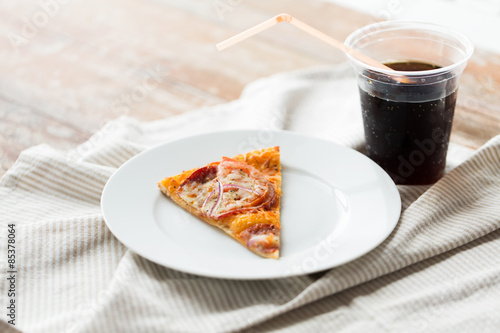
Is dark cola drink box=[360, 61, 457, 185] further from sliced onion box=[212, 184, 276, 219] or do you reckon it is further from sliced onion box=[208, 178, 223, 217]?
sliced onion box=[208, 178, 223, 217]

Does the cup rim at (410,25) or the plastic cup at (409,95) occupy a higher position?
the cup rim at (410,25)

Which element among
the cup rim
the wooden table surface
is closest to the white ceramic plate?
the cup rim

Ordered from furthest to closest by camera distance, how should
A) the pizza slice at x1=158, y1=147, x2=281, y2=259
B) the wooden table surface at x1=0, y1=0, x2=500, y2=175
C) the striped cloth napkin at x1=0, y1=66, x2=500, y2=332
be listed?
the wooden table surface at x1=0, y1=0, x2=500, y2=175
the pizza slice at x1=158, y1=147, x2=281, y2=259
the striped cloth napkin at x1=0, y1=66, x2=500, y2=332

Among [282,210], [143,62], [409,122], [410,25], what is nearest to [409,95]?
[409,122]

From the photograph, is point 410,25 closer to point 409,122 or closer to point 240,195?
point 409,122

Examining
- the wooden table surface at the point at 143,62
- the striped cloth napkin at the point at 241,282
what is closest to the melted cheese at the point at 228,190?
the striped cloth napkin at the point at 241,282

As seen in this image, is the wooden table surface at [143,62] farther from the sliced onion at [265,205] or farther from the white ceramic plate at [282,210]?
the sliced onion at [265,205]

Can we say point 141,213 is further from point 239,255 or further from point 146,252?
point 239,255
